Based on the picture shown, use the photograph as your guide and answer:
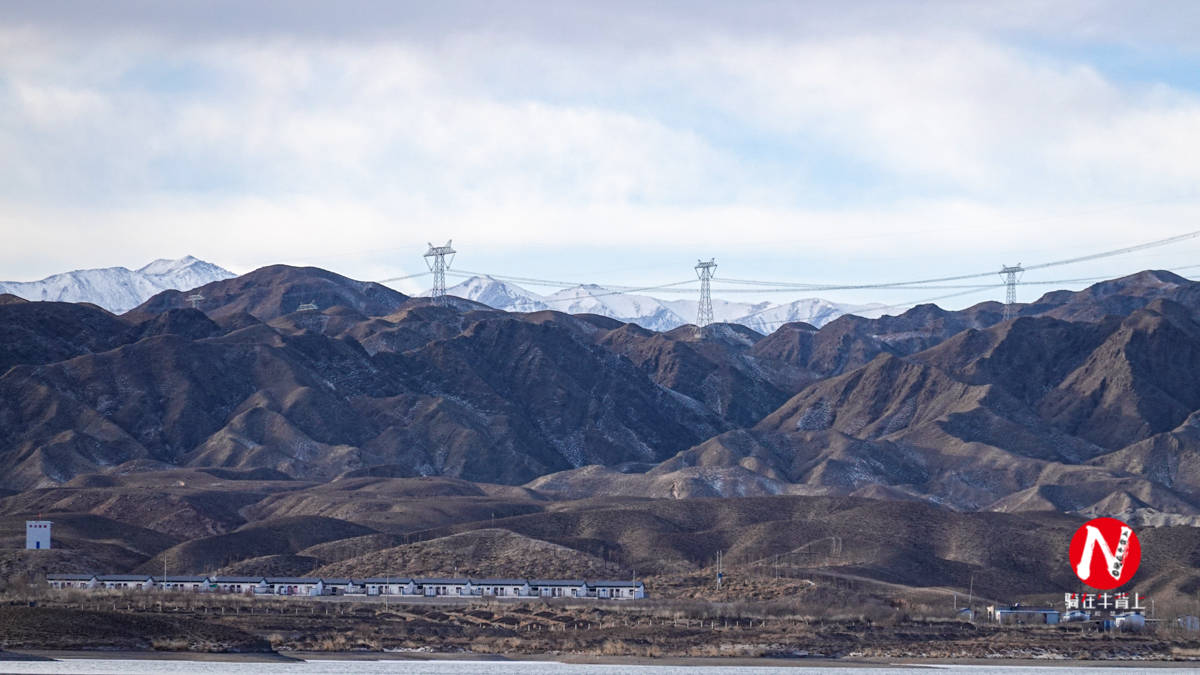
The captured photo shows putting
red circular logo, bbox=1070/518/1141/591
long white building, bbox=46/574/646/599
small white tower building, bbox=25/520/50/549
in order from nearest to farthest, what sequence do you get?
1. red circular logo, bbox=1070/518/1141/591
2. long white building, bbox=46/574/646/599
3. small white tower building, bbox=25/520/50/549

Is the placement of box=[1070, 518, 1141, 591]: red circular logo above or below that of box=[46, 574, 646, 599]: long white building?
above

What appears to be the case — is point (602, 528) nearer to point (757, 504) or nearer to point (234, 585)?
point (757, 504)

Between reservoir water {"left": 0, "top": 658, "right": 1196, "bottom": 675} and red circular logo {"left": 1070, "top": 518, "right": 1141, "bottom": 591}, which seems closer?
reservoir water {"left": 0, "top": 658, "right": 1196, "bottom": 675}

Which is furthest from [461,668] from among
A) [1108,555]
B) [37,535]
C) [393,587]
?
[37,535]

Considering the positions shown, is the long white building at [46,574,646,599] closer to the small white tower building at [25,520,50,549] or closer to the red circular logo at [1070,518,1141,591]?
the small white tower building at [25,520,50,549]

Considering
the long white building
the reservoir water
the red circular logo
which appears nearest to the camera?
the reservoir water

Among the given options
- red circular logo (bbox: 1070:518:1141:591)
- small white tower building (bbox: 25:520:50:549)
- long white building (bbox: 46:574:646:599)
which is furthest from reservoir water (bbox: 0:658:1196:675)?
small white tower building (bbox: 25:520:50:549)

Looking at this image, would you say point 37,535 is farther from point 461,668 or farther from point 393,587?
point 461,668
